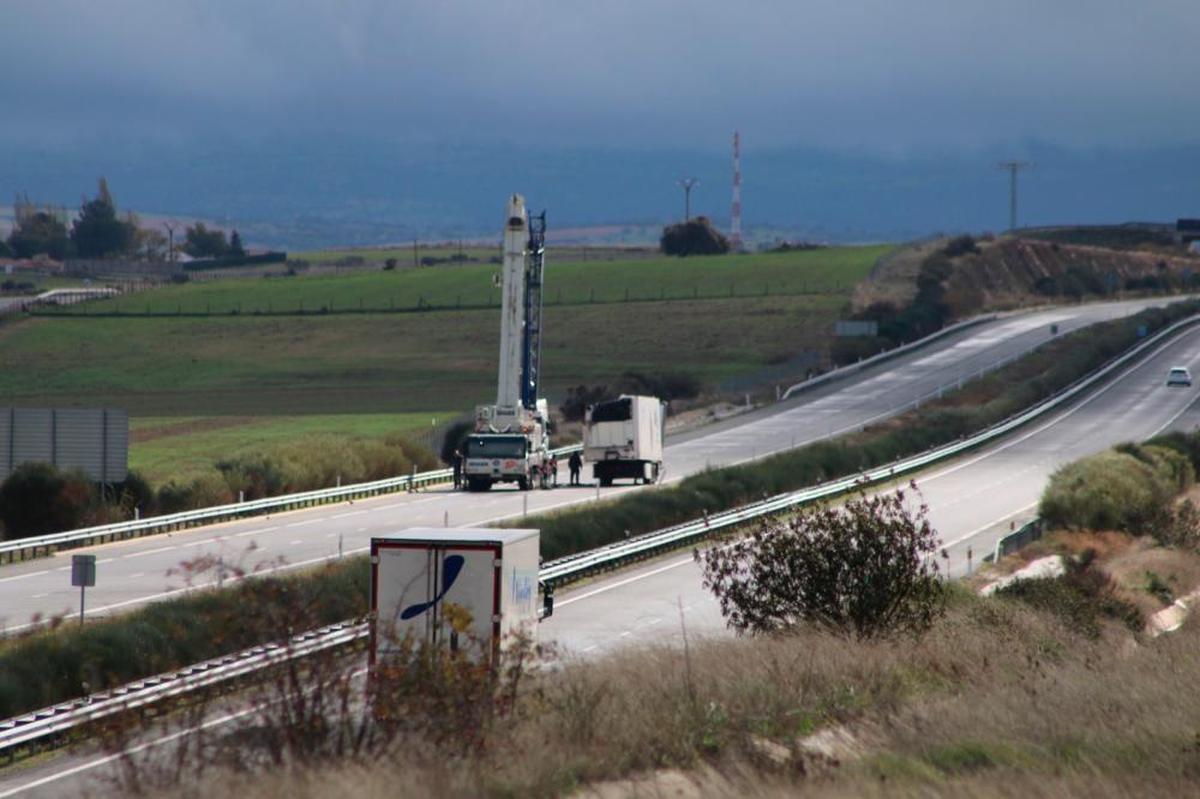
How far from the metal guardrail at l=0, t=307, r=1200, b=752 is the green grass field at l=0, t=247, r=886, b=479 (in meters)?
19.8

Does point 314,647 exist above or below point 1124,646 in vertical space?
above

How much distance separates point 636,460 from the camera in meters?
60.2

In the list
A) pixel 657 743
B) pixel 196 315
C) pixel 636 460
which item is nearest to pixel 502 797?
pixel 657 743

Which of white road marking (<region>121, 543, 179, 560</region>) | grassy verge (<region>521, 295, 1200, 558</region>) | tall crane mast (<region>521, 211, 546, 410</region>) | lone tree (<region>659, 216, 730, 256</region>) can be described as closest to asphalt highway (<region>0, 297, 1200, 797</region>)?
white road marking (<region>121, 543, 179, 560</region>)

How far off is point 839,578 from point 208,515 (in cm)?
2740

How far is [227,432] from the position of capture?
243ft

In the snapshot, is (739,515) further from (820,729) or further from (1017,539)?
(820,729)

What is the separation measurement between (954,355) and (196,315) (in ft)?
172

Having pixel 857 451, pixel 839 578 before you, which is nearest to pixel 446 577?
pixel 839 578

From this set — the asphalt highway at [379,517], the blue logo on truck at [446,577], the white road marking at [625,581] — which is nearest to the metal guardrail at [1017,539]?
the white road marking at [625,581]

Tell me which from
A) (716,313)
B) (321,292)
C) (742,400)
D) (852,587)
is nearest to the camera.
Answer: (852,587)

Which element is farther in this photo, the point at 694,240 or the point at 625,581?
the point at 694,240

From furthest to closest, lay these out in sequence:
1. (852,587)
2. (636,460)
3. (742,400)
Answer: (742,400) < (636,460) < (852,587)

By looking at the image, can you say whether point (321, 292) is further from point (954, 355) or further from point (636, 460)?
point (636, 460)
